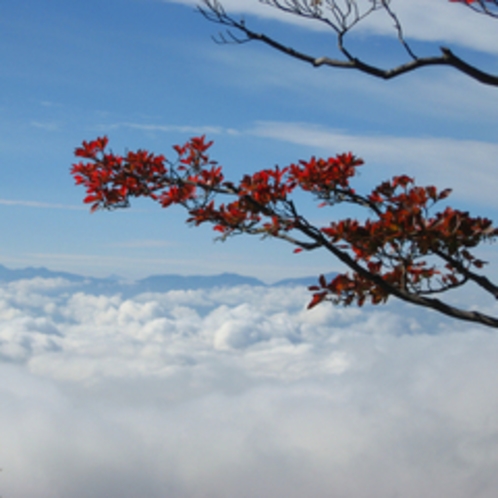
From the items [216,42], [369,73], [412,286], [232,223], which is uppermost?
[216,42]

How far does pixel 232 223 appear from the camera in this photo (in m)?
6.46

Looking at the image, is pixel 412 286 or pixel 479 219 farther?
pixel 412 286

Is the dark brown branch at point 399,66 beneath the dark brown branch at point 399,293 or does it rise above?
above

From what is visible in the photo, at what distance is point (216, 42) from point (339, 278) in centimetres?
271

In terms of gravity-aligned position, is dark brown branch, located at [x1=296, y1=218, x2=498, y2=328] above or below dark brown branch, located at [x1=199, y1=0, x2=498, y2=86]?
below

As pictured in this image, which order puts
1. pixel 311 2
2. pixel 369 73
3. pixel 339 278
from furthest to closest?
pixel 339 278 → pixel 311 2 → pixel 369 73

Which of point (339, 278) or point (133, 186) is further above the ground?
point (133, 186)

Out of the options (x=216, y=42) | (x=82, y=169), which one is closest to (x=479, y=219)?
(x=216, y=42)

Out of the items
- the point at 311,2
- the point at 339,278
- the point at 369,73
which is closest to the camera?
the point at 369,73

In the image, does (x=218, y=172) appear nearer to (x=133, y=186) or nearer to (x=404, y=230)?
(x=133, y=186)

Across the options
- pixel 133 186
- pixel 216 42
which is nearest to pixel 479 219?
pixel 216 42

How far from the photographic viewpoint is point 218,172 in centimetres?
659

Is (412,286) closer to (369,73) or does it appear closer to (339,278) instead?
(339,278)

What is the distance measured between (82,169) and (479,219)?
4203 millimetres
